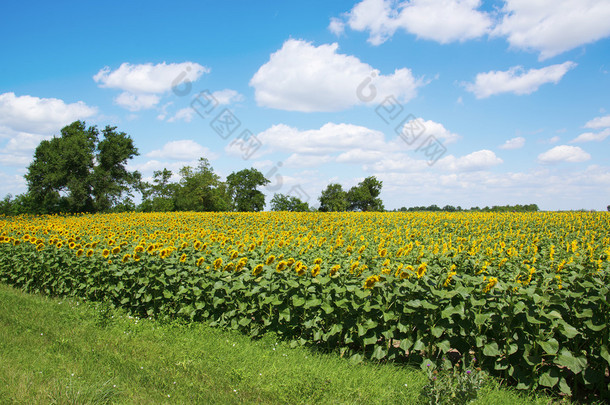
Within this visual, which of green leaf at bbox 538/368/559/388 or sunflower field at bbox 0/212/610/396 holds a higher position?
sunflower field at bbox 0/212/610/396

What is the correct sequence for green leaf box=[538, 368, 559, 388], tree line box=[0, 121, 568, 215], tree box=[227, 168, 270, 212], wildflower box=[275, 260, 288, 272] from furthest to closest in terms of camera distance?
1. tree box=[227, 168, 270, 212]
2. tree line box=[0, 121, 568, 215]
3. wildflower box=[275, 260, 288, 272]
4. green leaf box=[538, 368, 559, 388]

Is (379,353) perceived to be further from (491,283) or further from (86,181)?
(86,181)

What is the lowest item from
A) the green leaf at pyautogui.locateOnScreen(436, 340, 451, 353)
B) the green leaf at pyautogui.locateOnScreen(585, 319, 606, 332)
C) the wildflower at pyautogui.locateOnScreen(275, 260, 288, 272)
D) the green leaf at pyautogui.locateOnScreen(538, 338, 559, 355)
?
the green leaf at pyautogui.locateOnScreen(436, 340, 451, 353)

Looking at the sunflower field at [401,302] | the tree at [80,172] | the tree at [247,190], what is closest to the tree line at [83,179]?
the tree at [80,172]

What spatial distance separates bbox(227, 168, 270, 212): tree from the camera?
5847cm

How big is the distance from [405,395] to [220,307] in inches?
117

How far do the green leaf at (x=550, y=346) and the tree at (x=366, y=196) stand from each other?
5962 centimetres

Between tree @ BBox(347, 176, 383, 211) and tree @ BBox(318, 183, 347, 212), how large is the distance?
1.77 m

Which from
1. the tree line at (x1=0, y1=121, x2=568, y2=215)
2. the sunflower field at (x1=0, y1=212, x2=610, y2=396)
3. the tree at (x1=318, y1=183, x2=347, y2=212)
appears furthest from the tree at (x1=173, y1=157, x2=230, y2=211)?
the sunflower field at (x1=0, y1=212, x2=610, y2=396)

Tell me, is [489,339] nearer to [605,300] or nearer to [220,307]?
[605,300]

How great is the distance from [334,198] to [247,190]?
43.0 ft

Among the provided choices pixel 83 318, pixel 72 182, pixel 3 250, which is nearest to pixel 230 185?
pixel 72 182

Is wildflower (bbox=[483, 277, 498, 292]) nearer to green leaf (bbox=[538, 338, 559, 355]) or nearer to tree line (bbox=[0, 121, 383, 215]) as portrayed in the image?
green leaf (bbox=[538, 338, 559, 355])

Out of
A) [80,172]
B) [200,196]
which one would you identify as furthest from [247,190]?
[80,172]
